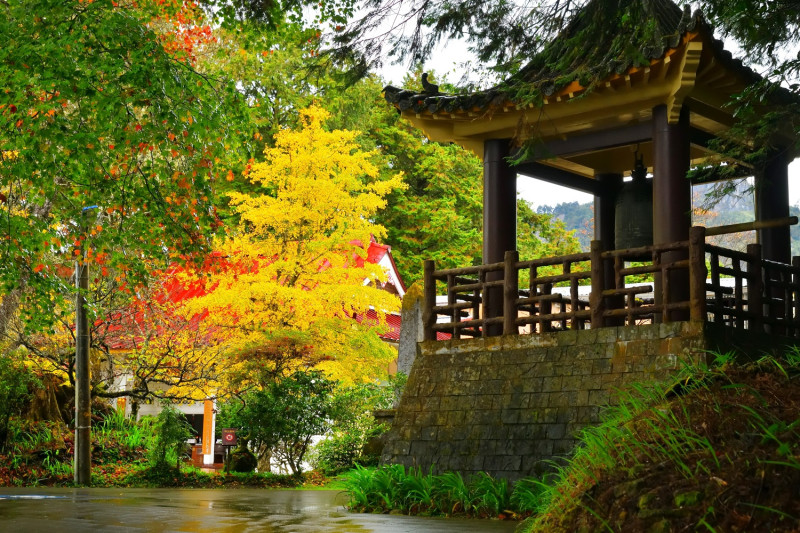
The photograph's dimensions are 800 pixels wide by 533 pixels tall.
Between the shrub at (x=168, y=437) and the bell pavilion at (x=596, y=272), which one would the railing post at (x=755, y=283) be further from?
the shrub at (x=168, y=437)

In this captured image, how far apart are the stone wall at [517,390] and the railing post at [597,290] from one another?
0.28 m

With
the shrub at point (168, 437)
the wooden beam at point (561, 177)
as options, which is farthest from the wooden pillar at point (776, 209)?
the shrub at point (168, 437)

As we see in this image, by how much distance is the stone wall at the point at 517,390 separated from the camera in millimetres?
10312

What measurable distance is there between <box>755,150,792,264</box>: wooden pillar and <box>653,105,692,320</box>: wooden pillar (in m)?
1.79

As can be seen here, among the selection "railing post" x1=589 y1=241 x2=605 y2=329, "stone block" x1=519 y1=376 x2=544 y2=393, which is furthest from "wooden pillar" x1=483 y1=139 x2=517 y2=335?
"stone block" x1=519 y1=376 x2=544 y2=393

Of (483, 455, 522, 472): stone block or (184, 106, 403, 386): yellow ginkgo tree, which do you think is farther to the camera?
(184, 106, 403, 386): yellow ginkgo tree

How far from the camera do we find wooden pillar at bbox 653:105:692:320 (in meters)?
11.0

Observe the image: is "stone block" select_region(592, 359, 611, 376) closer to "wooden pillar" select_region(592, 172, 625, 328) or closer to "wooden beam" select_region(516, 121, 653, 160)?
"wooden beam" select_region(516, 121, 653, 160)

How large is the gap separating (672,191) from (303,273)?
11887 millimetres

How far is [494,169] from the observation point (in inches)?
499

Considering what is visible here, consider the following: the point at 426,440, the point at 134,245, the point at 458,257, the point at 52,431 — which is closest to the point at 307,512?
the point at 426,440

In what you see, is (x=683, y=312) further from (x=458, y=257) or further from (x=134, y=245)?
(x=458, y=257)

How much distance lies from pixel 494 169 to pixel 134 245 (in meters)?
4.79

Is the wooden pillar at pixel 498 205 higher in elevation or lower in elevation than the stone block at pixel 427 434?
higher
